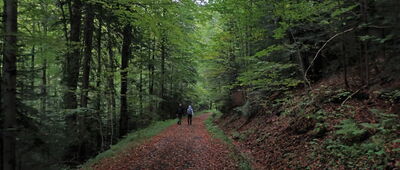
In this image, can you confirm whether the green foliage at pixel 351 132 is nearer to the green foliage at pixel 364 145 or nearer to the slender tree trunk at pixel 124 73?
the green foliage at pixel 364 145

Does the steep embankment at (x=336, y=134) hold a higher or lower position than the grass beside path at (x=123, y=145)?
higher

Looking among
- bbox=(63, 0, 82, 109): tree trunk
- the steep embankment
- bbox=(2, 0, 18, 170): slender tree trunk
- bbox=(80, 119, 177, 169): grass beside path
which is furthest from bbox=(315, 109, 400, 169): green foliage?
bbox=(63, 0, 82, 109): tree trunk

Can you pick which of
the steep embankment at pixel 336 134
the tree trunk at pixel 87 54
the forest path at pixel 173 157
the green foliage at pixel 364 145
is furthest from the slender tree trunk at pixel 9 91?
the green foliage at pixel 364 145

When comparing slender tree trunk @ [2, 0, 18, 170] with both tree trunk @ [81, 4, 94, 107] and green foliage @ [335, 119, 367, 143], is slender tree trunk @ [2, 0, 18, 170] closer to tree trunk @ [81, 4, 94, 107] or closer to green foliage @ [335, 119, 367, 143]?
tree trunk @ [81, 4, 94, 107]

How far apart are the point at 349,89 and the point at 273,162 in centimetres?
389

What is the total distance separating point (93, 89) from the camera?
36.5ft

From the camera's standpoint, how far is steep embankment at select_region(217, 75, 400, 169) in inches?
183

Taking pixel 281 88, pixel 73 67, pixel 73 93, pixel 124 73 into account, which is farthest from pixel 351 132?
pixel 124 73

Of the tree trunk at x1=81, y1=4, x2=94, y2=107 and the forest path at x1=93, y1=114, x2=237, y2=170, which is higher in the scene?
the tree trunk at x1=81, y1=4, x2=94, y2=107

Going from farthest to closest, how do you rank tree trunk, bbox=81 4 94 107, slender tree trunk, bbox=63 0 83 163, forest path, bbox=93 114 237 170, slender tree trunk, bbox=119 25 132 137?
slender tree trunk, bbox=119 25 132 137
tree trunk, bbox=81 4 94 107
slender tree trunk, bbox=63 0 83 163
forest path, bbox=93 114 237 170

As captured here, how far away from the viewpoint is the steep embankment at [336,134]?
464 centimetres

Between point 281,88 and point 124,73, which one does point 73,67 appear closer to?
point 124,73

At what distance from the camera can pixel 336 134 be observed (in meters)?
5.91

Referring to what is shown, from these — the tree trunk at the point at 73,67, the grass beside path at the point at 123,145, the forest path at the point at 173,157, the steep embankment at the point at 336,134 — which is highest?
the tree trunk at the point at 73,67
